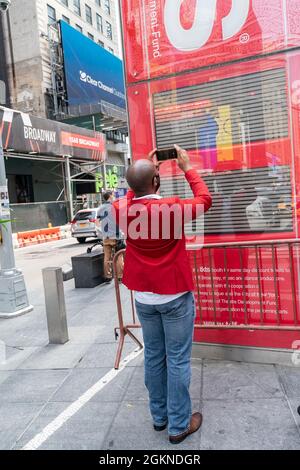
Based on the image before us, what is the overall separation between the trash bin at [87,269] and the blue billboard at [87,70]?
86.7 ft

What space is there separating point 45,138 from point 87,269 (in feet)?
48.8

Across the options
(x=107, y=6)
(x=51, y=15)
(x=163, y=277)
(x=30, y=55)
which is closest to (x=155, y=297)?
(x=163, y=277)

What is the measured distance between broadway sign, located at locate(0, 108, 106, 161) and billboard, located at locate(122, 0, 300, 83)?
1431 cm

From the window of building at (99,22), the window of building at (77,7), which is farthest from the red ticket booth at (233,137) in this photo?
the window of building at (99,22)

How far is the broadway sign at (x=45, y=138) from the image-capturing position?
61.8ft

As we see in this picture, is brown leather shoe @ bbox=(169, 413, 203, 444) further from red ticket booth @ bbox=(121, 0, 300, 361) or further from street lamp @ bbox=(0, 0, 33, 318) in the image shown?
street lamp @ bbox=(0, 0, 33, 318)

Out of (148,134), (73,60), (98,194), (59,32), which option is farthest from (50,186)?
(148,134)

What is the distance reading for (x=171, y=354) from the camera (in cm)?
282

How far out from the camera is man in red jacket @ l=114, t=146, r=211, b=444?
8.83ft

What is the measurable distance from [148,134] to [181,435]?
278 centimetres

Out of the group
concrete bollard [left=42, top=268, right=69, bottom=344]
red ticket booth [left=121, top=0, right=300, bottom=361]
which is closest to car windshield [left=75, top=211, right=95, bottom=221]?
concrete bollard [left=42, top=268, right=69, bottom=344]

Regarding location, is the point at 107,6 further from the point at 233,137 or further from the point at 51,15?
the point at 233,137

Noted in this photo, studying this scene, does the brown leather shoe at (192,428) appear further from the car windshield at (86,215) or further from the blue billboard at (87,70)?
the blue billboard at (87,70)

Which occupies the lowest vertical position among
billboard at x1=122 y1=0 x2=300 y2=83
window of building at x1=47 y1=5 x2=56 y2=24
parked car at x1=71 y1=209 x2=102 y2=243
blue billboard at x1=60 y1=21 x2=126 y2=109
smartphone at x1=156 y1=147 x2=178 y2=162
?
parked car at x1=71 y1=209 x2=102 y2=243
